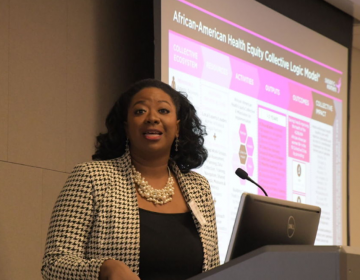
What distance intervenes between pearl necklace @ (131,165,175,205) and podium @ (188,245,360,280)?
85cm

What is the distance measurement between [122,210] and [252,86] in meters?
2.54

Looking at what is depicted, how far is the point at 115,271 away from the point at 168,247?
0.26 meters

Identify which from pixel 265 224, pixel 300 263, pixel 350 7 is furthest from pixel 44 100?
pixel 350 7

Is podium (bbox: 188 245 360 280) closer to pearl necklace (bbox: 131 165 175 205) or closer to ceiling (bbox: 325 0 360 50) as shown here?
pearl necklace (bbox: 131 165 175 205)

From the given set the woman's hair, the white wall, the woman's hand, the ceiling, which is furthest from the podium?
the ceiling

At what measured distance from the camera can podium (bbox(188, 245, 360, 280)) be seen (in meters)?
1.17

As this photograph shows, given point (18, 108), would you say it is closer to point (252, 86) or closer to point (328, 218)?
point (252, 86)

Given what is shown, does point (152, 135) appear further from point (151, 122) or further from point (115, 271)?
point (115, 271)

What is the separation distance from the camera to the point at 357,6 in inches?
214

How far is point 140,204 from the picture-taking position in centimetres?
203

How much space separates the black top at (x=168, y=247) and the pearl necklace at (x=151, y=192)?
56mm

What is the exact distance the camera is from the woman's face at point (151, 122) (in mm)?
2084

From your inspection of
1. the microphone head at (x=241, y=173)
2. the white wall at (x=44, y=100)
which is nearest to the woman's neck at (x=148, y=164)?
the microphone head at (x=241, y=173)

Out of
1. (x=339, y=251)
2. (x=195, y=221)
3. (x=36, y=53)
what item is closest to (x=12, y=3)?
(x=36, y=53)
